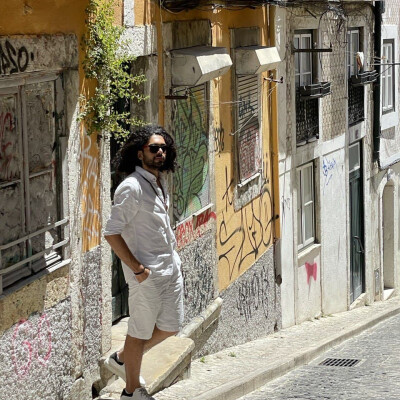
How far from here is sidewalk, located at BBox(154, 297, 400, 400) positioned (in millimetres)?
7910

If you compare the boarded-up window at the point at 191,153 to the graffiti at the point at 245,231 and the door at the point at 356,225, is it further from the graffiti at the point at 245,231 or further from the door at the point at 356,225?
the door at the point at 356,225

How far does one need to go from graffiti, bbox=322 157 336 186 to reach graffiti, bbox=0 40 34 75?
9.57 m

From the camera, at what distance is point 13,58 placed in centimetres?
597

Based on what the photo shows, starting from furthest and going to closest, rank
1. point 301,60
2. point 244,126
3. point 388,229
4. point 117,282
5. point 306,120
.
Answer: point 388,229 → point 306,120 → point 301,60 → point 244,126 → point 117,282

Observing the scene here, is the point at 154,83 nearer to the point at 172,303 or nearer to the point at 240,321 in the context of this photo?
the point at 172,303

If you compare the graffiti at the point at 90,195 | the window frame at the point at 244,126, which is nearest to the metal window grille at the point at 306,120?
the window frame at the point at 244,126

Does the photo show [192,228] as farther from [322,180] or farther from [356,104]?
[356,104]

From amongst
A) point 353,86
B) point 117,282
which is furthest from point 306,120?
point 117,282

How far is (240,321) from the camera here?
38.2 ft

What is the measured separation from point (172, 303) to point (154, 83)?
2.86m

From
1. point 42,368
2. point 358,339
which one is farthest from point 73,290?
point 358,339

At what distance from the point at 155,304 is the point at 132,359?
1.35ft

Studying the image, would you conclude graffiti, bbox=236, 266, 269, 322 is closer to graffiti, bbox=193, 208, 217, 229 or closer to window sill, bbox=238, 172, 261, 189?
window sill, bbox=238, 172, 261, 189

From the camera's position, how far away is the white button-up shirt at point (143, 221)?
20.3 ft
